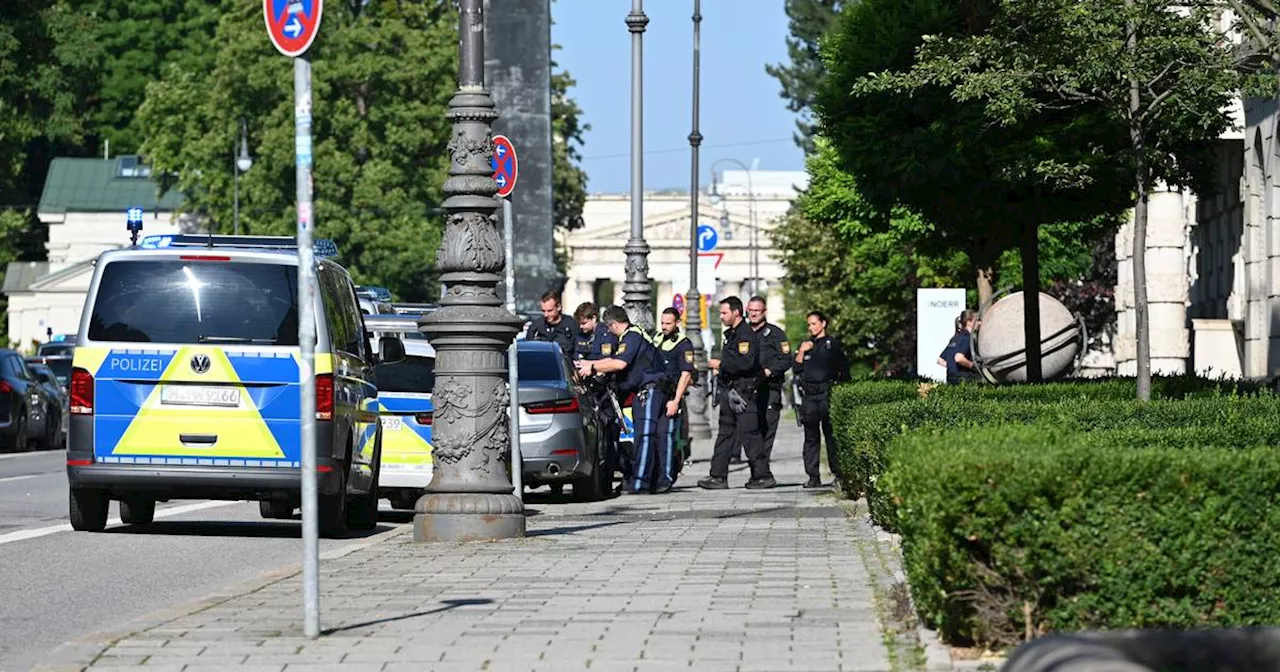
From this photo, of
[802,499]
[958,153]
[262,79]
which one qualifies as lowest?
[802,499]

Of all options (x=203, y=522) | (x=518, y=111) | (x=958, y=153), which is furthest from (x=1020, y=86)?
(x=518, y=111)

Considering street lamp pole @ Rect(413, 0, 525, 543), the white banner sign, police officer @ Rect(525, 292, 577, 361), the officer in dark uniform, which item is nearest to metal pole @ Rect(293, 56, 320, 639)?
street lamp pole @ Rect(413, 0, 525, 543)

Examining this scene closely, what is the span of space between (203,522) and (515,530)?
4.49 metres

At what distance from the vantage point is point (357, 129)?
66.8 metres

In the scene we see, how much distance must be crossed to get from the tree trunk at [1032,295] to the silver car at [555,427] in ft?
13.9

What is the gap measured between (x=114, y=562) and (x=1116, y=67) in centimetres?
771

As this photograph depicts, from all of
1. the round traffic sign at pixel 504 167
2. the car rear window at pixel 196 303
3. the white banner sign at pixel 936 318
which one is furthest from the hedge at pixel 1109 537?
the white banner sign at pixel 936 318

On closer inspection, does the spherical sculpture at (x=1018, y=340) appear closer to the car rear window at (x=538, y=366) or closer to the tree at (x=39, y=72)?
the car rear window at (x=538, y=366)

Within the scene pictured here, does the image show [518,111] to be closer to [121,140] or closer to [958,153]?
[958,153]

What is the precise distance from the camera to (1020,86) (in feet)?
56.4

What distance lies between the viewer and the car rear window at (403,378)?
19.4 metres

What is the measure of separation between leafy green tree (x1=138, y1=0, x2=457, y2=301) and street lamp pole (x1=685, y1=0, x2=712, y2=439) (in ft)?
63.4

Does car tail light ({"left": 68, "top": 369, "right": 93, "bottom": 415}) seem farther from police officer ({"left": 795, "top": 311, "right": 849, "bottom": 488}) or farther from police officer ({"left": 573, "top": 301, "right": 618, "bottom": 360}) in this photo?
police officer ({"left": 795, "top": 311, "right": 849, "bottom": 488})

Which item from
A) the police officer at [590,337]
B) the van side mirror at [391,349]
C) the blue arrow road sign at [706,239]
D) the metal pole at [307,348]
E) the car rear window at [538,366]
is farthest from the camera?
the blue arrow road sign at [706,239]
